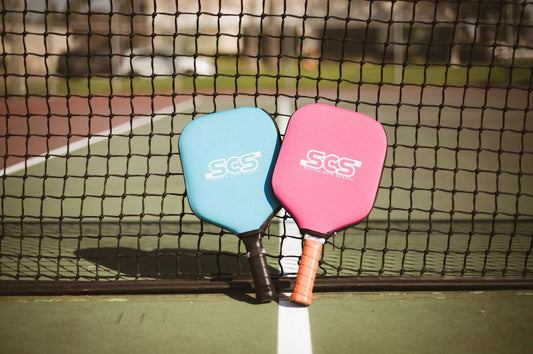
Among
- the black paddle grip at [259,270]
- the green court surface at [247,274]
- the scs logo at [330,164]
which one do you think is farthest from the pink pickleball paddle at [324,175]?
the green court surface at [247,274]

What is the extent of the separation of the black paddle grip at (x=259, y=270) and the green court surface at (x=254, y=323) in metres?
0.06

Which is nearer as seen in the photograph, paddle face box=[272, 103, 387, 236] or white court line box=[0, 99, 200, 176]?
A: paddle face box=[272, 103, 387, 236]

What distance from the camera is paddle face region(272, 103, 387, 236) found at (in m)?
2.06

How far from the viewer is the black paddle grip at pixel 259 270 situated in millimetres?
2070

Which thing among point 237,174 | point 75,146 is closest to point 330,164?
point 237,174

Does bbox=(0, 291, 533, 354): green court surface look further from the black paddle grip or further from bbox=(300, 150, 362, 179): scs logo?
bbox=(300, 150, 362, 179): scs logo

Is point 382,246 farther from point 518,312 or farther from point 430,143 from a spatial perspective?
point 430,143

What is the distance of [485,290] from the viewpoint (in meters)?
2.24

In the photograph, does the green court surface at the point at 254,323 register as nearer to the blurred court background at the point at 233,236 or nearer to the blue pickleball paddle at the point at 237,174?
the blurred court background at the point at 233,236

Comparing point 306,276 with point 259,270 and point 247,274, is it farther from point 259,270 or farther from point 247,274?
point 247,274

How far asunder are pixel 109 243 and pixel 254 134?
1152 mm

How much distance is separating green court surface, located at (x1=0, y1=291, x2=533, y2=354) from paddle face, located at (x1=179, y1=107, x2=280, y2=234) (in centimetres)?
35

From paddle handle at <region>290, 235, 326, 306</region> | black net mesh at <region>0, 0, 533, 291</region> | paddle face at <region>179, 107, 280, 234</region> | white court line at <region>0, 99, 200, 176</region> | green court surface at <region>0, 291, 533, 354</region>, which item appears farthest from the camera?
white court line at <region>0, 99, 200, 176</region>

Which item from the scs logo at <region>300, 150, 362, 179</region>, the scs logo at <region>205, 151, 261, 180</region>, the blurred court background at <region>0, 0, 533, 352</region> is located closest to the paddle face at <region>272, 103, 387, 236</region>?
the scs logo at <region>300, 150, 362, 179</region>
